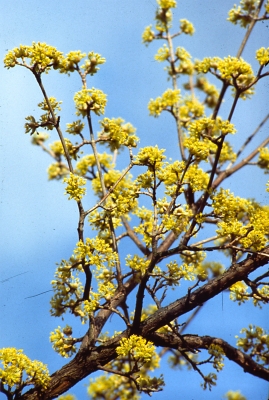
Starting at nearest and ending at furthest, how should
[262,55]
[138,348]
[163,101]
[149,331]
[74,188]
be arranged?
[138,348] → [74,188] → [149,331] → [262,55] → [163,101]

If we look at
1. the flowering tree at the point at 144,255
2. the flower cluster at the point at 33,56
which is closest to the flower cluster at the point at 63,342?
the flowering tree at the point at 144,255

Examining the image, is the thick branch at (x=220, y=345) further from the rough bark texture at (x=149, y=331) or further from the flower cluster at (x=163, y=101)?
the flower cluster at (x=163, y=101)

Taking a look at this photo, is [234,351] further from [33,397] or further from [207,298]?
[33,397]

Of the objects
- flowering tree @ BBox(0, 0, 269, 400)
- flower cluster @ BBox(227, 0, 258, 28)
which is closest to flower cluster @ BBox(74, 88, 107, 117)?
flowering tree @ BBox(0, 0, 269, 400)

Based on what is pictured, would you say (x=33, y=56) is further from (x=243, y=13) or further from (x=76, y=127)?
(x=243, y=13)

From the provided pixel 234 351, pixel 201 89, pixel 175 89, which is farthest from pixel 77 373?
pixel 201 89

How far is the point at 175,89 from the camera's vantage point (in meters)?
4.68

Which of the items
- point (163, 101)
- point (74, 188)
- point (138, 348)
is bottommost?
point (138, 348)

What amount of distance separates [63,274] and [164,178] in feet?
3.07

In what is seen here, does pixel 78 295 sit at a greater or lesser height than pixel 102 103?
lesser

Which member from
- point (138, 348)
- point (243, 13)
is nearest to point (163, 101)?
point (243, 13)

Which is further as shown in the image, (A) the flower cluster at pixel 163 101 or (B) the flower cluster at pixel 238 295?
(A) the flower cluster at pixel 163 101

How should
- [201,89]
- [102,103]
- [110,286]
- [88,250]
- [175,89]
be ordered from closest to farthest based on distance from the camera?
[88,250] < [110,286] < [102,103] < [175,89] < [201,89]

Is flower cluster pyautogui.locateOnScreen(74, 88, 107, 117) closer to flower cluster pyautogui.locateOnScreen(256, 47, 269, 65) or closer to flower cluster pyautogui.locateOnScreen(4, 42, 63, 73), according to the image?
flower cluster pyautogui.locateOnScreen(4, 42, 63, 73)
